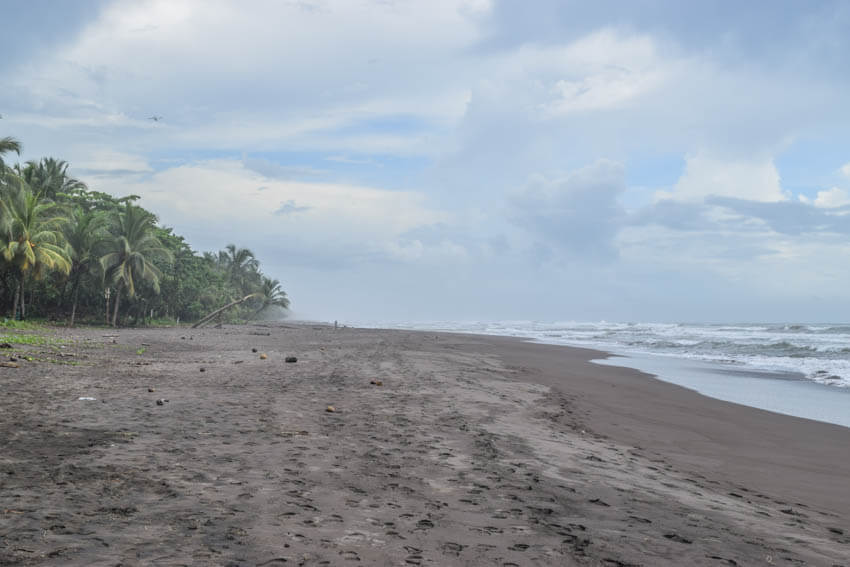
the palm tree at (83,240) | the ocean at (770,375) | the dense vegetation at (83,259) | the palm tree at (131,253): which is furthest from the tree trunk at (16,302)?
the ocean at (770,375)

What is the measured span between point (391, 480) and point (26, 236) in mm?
30196

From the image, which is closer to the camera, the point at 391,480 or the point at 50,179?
the point at 391,480

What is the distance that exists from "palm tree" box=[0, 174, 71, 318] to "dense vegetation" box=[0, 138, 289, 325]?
4 centimetres

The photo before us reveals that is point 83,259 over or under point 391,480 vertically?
over

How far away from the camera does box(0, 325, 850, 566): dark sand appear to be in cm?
336

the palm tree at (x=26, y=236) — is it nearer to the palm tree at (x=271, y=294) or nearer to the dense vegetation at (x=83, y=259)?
the dense vegetation at (x=83, y=259)

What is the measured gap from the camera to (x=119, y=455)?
5.13 metres

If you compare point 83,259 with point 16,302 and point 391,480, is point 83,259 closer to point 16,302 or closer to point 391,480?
point 16,302

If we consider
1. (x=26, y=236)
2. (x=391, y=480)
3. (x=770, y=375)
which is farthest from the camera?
(x=26, y=236)

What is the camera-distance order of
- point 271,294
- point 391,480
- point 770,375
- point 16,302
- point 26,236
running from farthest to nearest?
point 271,294, point 16,302, point 26,236, point 770,375, point 391,480

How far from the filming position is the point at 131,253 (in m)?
34.1

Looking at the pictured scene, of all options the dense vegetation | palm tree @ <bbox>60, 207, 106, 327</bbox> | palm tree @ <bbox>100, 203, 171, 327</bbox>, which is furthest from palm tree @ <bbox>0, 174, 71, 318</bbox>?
palm tree @ <bbox>60, 207, 106, 327</bbox>

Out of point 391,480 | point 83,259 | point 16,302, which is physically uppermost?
point 83,259

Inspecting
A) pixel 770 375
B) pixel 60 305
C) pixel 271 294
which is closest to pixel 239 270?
pixel 271 294
